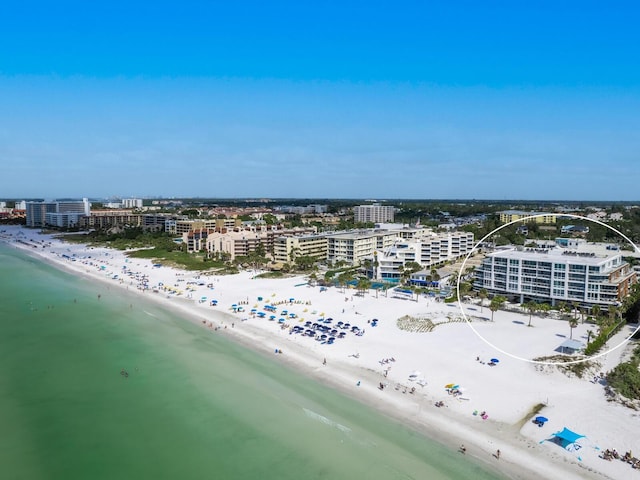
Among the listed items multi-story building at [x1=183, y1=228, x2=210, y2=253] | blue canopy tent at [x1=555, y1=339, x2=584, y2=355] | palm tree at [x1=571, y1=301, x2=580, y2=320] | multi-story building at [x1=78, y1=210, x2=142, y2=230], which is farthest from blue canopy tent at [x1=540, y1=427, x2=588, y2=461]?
multi-story building at [x1=78, y1=210, x2=142, y2=230]

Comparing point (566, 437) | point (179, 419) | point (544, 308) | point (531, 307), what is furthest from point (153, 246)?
point (566, 437)

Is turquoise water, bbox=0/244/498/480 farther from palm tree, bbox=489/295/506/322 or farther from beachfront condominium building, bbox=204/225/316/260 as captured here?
beachfront condominium building, bbox=204/225/316/260

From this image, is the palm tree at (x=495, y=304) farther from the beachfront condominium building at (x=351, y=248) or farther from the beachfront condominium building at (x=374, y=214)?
the beachfront condominium building at (x=374, y=214)

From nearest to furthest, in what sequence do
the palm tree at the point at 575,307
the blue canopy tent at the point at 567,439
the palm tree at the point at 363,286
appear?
the blue canopy tent at the point at 567,439 < the palm tree at the point at 575,307 < the palm tree at the point at 363,286

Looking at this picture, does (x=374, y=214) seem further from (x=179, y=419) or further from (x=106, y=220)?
(x=179, y=419)

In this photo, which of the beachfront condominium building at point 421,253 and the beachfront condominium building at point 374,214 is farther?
the beachfront condominium building at point 374,214

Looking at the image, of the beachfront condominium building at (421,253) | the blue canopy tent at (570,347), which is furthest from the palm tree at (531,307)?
the beachfront condominium building at (421,253)
